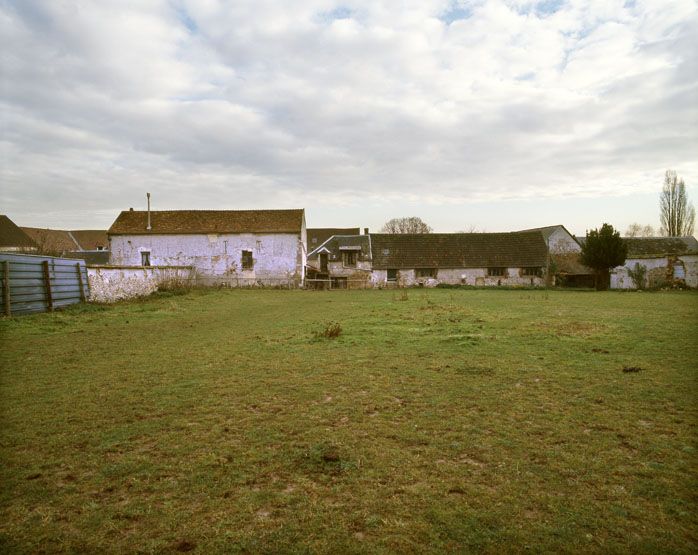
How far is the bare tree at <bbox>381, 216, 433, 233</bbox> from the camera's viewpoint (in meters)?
76.8

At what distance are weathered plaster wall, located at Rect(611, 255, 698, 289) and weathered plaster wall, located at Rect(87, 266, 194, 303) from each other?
3638cm

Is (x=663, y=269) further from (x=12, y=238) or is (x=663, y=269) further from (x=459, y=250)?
(x=12, y=238)

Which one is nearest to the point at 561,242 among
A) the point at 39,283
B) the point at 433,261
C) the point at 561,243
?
the point at 561,243

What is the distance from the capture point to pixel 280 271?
35844 mm

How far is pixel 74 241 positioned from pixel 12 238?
56.6 ft

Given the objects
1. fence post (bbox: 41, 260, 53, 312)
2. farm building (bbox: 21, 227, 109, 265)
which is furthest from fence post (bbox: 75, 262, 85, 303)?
farm building (bbox: 21, 227, 109, 265)

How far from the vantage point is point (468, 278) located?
4038 centimetres

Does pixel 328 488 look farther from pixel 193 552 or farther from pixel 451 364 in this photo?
pixel 451 364

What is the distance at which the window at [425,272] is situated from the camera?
40.4 metres

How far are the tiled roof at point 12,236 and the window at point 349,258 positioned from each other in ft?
117

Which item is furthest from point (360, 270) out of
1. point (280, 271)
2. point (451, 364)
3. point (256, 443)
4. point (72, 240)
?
point (72, 240)

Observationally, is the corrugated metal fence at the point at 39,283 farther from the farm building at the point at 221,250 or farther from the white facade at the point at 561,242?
the white facade at the point at 561,242

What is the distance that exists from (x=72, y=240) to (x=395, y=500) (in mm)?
75364

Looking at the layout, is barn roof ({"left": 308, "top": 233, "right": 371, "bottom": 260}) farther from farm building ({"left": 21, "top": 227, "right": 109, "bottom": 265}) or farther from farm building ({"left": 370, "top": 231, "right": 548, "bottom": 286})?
farm building ({"left": 21, "top": 227, "right": 109, "bottom": 265})
